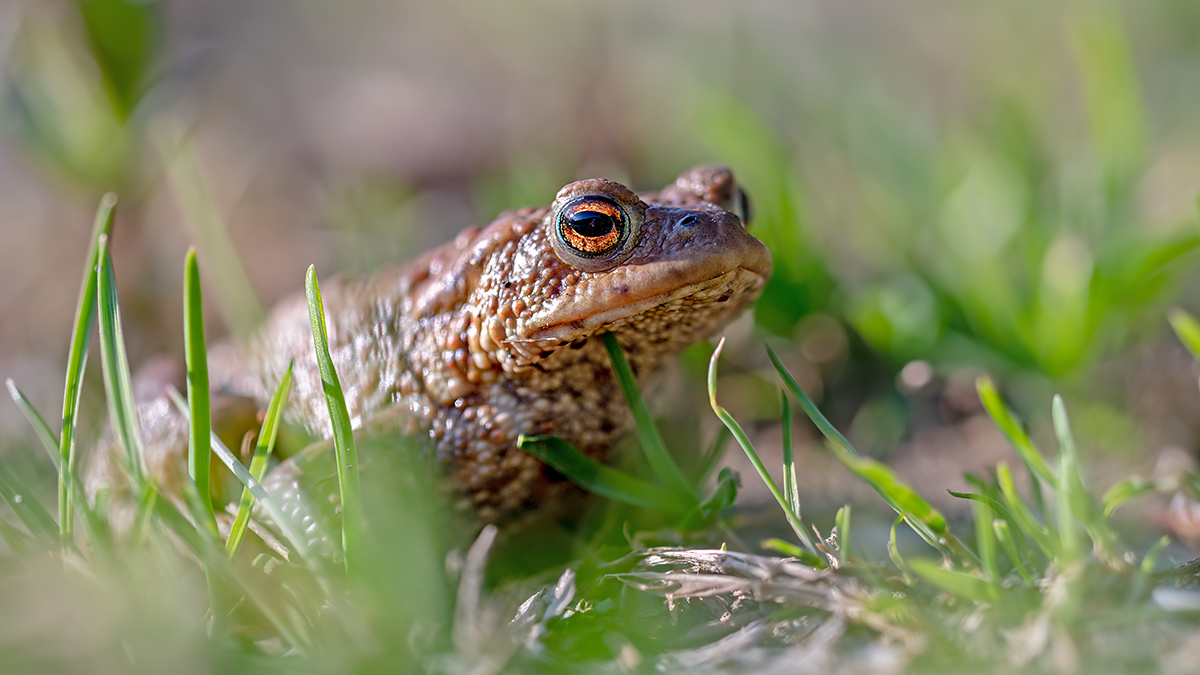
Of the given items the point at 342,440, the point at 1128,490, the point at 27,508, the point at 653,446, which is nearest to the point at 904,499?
the point at 1128,490

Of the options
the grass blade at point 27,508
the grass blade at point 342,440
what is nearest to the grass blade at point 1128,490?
the grass blade at point 342,440

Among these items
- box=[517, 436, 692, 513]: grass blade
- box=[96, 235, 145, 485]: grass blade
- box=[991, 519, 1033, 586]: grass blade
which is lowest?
box=[991, 519, 1033, 586]: grass blade

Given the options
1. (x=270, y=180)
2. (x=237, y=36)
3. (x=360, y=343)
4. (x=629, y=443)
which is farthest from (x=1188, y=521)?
(x=237, y=36)

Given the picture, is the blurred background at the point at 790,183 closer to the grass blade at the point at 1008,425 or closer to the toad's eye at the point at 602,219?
the grass blade at the point at 1008,425

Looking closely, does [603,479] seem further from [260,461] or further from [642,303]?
[260,461]

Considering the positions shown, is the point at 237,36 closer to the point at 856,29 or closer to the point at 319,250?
the point at 319,250

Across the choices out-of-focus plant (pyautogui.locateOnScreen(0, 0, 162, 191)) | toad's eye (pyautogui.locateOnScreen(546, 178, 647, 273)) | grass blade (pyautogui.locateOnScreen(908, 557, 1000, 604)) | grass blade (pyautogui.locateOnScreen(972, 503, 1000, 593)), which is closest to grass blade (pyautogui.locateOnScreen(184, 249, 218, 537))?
toad's eye (pyautogui.locateOnScreen(546, 178, 647, 273))

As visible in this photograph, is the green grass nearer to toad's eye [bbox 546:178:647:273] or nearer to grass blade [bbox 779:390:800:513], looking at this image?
grass blade [bbox 779:390:800:513]
